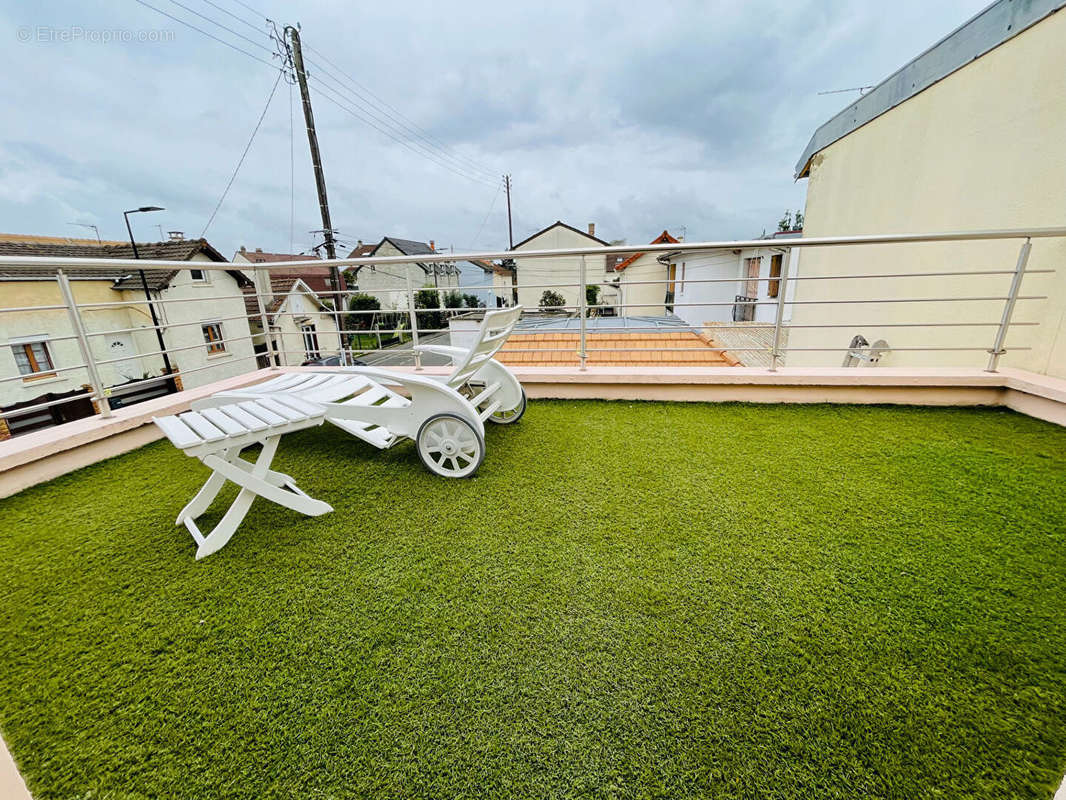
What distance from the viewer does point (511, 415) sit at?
307 centimetres

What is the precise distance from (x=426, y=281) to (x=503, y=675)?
101ft

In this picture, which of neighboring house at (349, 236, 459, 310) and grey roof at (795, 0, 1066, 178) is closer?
grey roof at (795, 0, 1066, 178)

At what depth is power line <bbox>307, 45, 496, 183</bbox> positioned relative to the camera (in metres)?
11.1

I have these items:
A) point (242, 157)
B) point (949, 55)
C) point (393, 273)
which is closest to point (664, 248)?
point (949, 55)

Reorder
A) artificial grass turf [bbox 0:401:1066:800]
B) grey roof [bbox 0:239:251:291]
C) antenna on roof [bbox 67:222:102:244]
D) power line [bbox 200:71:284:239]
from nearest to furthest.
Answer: artificial grass turf [bbox 0:401:1066:800] < power line [bbox 200:71:284:239] < grey roof [bbox 0:239:251:291] < antenna on roof [bbox 67:222:102:244]

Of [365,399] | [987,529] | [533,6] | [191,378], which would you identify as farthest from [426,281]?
[987,529]

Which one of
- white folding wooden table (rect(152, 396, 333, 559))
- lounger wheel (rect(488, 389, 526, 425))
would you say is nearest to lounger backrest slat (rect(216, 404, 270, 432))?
white folding wooden table (rect(152, 396, 333, 559))

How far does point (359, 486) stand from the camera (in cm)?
224

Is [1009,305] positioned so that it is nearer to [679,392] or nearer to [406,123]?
[679,392]

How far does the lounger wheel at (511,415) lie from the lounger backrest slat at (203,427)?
173 centimetres

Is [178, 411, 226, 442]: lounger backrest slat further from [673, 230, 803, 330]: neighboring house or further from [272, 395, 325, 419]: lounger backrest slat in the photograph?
[673, 230, 803, 330]: neighboring house

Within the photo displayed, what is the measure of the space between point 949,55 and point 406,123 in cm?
1955

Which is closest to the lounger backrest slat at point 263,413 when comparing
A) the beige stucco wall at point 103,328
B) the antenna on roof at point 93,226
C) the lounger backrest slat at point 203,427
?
the lounger backrest slat at point 203,427

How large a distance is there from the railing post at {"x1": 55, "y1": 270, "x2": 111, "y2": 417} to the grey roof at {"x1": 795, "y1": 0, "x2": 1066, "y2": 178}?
21.9ft
